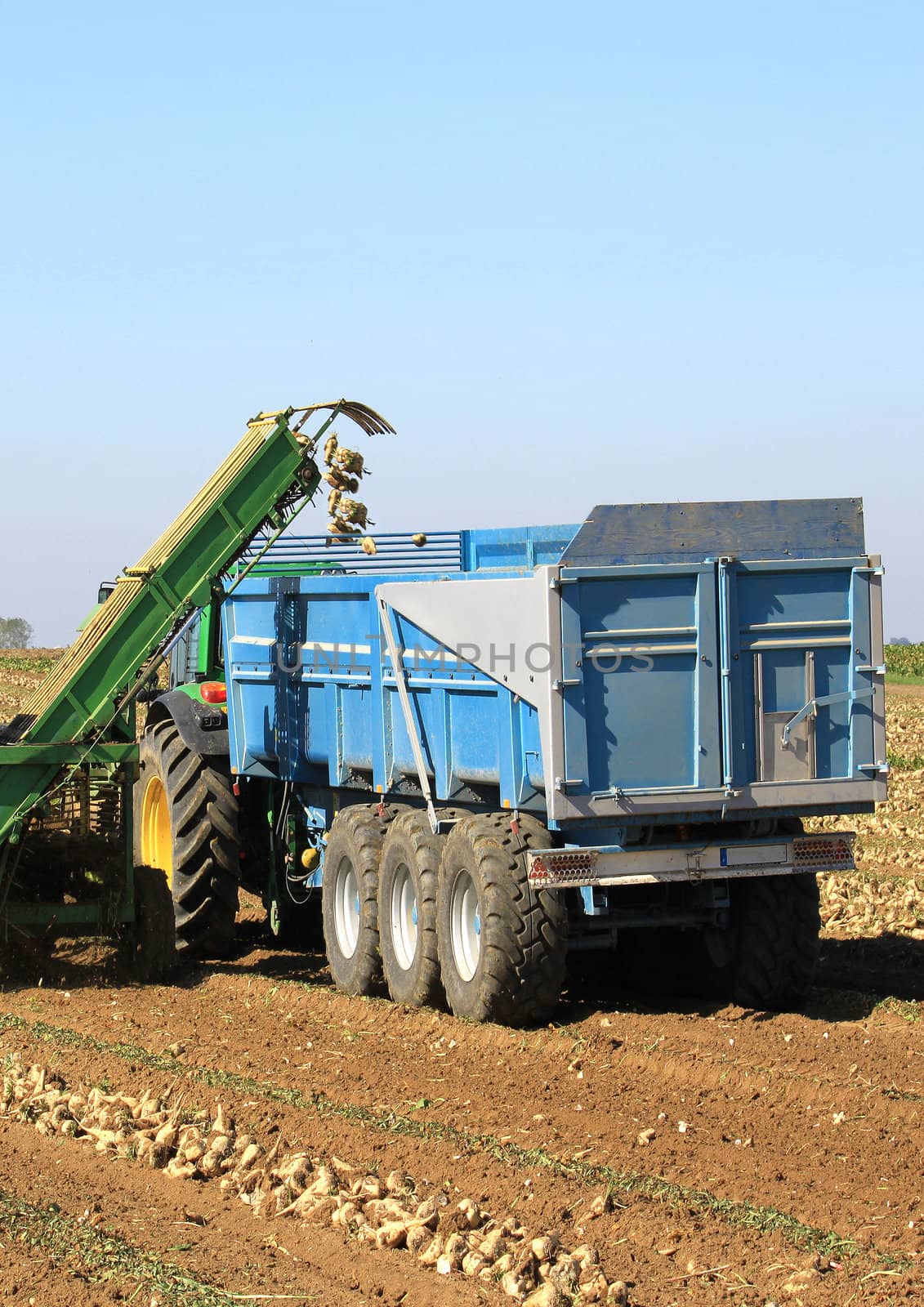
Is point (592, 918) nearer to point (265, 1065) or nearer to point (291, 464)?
point (265, 1065)

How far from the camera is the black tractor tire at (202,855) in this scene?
12.6 meters

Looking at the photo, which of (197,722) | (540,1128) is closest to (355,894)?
(197,722)

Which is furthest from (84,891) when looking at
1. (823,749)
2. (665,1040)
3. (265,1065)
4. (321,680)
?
(823,749)

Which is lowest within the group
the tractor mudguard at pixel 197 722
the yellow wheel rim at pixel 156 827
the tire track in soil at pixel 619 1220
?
the tire track in soil at pixel 619 1220

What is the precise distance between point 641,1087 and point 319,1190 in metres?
A: 2.30

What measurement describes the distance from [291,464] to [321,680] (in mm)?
1553

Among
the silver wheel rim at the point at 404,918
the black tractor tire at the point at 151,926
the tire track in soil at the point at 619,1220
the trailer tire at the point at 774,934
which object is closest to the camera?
the tire track in soil at the point at 619,1220

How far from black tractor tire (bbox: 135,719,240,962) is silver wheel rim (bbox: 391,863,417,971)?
2291 millimetres

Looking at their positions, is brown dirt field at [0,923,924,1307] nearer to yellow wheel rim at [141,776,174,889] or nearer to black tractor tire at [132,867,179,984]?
black tractor tire at [132,867,179,984]

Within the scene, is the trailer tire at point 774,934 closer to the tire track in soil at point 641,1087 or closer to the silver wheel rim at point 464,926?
the tire track in soil at point 641,1087

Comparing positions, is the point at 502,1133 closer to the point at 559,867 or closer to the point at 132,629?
the point at 559,867

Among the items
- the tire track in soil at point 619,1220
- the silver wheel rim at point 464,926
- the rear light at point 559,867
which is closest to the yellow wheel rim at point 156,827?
the silver wheel rim at point 464,926

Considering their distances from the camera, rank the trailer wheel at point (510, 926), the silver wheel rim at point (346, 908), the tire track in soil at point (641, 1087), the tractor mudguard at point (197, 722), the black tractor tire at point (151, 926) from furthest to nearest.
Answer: the tractor mudguard at point (197, 722) < the silver wheel rim at point (346, 908) < the black tractor tire at point (151, 926) < the trailer wheel at point (510, 926) < the tire track in soil at point (641, 1087)

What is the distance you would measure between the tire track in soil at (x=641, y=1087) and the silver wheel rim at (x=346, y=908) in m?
0.76
